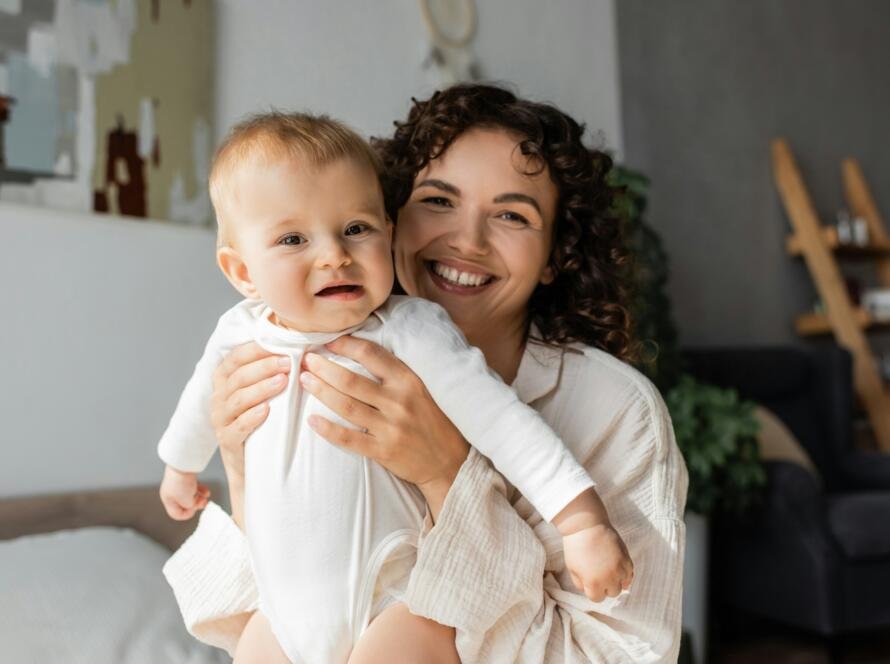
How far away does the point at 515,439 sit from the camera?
1016mm

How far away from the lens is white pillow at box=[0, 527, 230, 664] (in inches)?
61.7

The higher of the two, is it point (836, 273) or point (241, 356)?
point (241, 356)

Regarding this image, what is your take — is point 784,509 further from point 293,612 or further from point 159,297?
point 293,612

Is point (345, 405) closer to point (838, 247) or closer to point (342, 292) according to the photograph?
point (342, 292)

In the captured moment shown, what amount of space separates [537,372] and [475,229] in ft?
0.72

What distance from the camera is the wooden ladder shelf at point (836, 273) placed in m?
4.83

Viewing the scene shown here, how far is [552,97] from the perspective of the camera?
3.36 metres

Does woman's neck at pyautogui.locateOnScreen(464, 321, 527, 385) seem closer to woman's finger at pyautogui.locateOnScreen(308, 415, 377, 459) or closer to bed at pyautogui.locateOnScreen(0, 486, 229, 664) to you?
woman's finger at pyautogui.locateOnScreen(308, 415, 377, 459)

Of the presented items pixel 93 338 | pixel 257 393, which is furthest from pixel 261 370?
pixel 93 338

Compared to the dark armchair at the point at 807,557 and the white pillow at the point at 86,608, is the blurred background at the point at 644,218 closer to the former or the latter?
the dark armchair at the point at 807,557

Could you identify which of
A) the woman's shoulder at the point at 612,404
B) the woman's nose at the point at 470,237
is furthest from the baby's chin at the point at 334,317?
the woman's shoulder at the point at 612,404

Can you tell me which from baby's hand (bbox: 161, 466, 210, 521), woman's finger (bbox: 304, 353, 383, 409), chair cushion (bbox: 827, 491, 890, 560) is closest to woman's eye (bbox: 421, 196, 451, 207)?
woman's finger (bbox: 304, 353, 383, 409)

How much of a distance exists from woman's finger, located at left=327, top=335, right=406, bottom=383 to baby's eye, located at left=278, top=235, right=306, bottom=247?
13 cm

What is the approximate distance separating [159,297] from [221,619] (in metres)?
1.31
